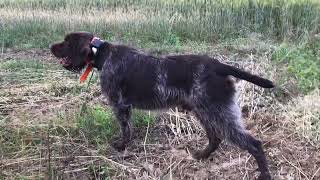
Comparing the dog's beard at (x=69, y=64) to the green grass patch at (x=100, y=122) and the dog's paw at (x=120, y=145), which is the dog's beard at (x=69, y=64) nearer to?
the green grass patch at (x=100, y=122)

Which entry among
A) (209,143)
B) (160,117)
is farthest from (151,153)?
(160,117)

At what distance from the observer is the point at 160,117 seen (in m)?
6.33

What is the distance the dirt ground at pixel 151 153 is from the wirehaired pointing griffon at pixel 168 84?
241 mm

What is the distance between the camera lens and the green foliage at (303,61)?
7.11 metres

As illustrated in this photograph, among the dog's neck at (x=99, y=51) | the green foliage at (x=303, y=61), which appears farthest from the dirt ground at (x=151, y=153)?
the green foliage at (x=303, y=61)

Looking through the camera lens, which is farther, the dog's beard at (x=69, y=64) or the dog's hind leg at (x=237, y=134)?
the dog's beard at (x=69, y=64)

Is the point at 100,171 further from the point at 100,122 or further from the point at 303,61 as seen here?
the point at 303,61

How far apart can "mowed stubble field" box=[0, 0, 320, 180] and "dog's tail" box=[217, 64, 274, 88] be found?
0.97 metres

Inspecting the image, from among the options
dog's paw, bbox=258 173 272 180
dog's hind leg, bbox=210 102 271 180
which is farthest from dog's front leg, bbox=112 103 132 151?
dog's paw, bbox=258 173 272 180

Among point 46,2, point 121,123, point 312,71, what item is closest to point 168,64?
point 121,123

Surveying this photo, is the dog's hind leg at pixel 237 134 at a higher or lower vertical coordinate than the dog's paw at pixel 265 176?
higher

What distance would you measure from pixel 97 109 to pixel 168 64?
152cm

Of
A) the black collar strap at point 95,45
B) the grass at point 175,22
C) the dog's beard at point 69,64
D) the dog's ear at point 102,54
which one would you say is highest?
the black collar strap at point 95,45

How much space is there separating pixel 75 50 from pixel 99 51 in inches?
11.1
